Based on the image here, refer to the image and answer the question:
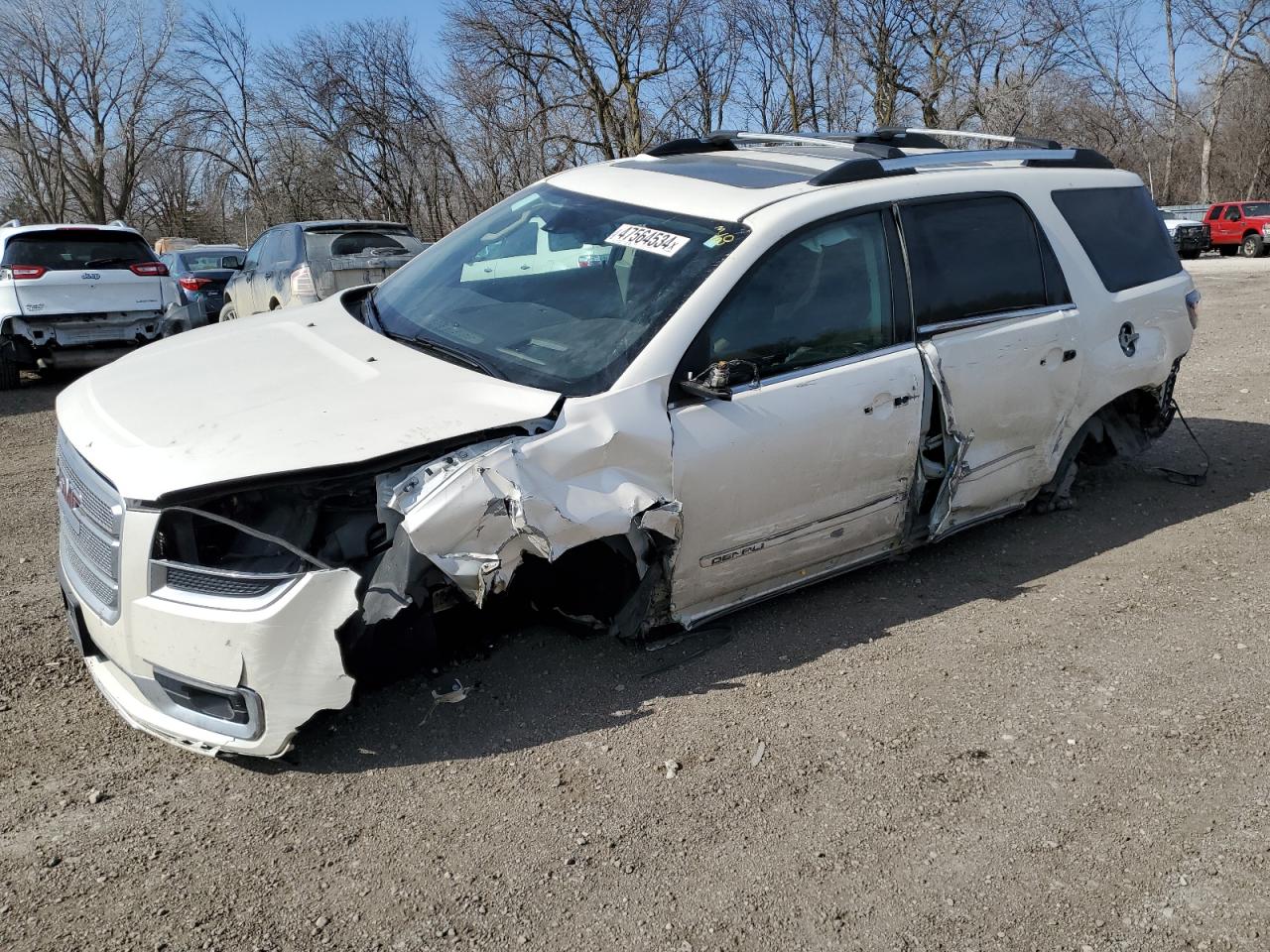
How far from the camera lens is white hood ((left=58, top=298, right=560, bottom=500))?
3.02 m

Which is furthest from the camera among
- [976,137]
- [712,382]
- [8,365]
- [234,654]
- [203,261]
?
[203,261]

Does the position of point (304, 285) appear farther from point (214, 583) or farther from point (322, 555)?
point (214, 583)

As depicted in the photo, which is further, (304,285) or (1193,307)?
(304,285)

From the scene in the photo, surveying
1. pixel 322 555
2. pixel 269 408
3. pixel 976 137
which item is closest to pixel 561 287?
pixel 269 408

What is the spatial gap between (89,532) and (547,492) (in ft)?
4.77

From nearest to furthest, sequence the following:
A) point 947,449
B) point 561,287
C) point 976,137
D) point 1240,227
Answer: point 561,287, point 947,449, point 976,137, point 1240,227

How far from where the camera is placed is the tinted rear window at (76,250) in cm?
1051

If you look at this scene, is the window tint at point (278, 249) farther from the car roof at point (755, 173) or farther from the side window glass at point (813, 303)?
the side window glass at point (813, 303)

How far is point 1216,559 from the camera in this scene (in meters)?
4.89

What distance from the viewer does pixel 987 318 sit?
4.45m

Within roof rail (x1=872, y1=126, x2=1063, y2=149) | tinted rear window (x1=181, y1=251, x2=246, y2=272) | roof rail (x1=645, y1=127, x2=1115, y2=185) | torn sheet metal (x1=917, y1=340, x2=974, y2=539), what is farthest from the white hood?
tinted rear window (x1=181, y1=251, x2=246, y2=272)

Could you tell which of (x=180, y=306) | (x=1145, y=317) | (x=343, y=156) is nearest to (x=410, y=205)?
(x=343, y=156)

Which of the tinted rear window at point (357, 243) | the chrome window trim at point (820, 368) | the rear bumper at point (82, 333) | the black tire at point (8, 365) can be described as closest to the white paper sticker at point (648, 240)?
the chrome window trim at point (820, 368)

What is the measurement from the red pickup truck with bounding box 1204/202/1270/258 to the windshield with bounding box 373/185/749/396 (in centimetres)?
3094
